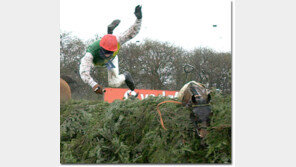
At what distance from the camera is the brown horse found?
7.39 m

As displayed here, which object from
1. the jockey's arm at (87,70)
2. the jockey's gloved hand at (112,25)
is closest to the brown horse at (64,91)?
the jockey's arm at (87,70)

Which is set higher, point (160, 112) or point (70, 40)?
point (70, 40)

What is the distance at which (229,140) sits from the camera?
5203 millimetres

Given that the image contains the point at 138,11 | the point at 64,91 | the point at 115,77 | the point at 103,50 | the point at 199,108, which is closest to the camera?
the point at 199,108

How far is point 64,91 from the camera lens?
7555mm

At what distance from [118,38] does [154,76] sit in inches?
90.9

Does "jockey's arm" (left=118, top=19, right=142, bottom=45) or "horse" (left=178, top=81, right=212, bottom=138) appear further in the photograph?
"jockey's arm" (left=118, top=19, right=142, bottom=45)

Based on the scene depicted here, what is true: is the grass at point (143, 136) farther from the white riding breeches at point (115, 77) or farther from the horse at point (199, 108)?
the white riding breeches at point (115, 77)

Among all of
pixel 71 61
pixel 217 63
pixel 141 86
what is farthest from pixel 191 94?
pixel 217 63

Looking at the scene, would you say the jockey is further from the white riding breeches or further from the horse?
the horse

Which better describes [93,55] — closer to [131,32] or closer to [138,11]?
[131,32]

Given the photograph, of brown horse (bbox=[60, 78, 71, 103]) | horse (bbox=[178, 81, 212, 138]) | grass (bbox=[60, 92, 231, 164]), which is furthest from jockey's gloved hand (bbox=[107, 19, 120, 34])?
horse (bbox=[178, 81, 212, 138])

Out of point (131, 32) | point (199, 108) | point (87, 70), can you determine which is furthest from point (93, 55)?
point (199, 108)

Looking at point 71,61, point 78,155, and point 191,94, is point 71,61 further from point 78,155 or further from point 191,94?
point 191,94
